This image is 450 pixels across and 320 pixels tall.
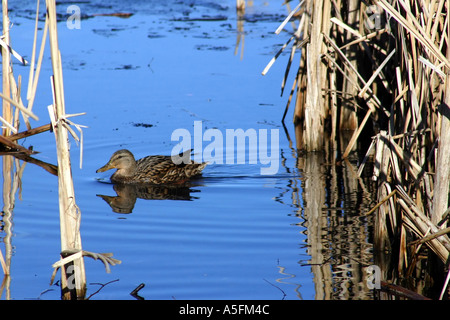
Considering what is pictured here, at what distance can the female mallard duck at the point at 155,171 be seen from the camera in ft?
28.2

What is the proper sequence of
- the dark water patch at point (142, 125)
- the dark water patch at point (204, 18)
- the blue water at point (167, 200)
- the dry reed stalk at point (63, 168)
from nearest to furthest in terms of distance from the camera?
the dry reed stalk at point (63, 168) < the blue water at point (167, 200) < the dark water patch at point (142, 125) < the dark water patch at point (204, 18)

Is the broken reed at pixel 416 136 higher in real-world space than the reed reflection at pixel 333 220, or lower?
higher

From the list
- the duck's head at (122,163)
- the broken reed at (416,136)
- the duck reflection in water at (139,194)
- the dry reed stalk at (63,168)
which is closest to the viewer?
the dry reed stalk at (63,168)

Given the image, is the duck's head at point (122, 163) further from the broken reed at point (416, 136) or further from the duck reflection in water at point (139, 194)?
the broken reed at point (416, 136)

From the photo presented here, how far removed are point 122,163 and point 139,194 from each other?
595 mm

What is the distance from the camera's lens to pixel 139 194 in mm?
8125

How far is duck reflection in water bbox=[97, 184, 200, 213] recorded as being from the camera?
7.48 m

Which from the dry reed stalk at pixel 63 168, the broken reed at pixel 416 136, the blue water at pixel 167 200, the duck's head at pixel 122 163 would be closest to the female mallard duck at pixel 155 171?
the duck's head at pixel 122 163

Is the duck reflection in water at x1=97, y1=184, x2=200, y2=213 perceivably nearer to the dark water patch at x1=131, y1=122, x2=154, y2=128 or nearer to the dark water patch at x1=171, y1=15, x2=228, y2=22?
the dark water patch at x1=131, y1=122, x2=154, y2=128

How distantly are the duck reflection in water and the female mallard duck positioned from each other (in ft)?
0.41

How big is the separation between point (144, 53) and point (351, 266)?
9.21 meters

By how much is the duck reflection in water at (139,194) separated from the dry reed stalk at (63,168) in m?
2.51

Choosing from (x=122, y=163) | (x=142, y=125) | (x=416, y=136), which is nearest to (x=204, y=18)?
(x=142, y=125)
